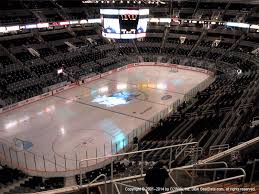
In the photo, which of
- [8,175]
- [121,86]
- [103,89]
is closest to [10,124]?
[8,175]

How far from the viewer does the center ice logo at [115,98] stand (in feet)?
101

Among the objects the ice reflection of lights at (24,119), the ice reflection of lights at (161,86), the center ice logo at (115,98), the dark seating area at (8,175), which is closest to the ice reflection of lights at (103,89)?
the center ice logo at (115,98)

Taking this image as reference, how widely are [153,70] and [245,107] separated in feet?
88.2

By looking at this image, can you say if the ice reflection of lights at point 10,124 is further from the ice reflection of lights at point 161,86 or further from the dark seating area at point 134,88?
the ice reflection of lights at point 161,86

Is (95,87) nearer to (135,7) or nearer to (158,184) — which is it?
(135,7)

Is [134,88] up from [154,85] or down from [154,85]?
down

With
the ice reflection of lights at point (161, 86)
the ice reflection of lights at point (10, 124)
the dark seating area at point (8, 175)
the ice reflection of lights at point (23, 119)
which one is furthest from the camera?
the ice reflection of lights at point (161, 86)

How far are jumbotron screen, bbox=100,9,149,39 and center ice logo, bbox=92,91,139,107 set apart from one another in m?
6.57

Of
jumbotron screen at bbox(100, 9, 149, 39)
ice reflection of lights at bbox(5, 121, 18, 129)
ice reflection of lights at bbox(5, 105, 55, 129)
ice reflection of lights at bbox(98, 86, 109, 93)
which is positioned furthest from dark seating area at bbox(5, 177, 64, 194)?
jumbotron screen at bbox(100, 9, 149, 39)

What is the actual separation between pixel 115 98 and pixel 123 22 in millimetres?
8579

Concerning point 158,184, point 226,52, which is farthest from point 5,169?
point 226,52

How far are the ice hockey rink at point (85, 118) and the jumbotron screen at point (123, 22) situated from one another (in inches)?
270

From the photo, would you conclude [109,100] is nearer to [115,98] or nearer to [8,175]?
[115,98]

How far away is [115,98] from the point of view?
32344 mm
